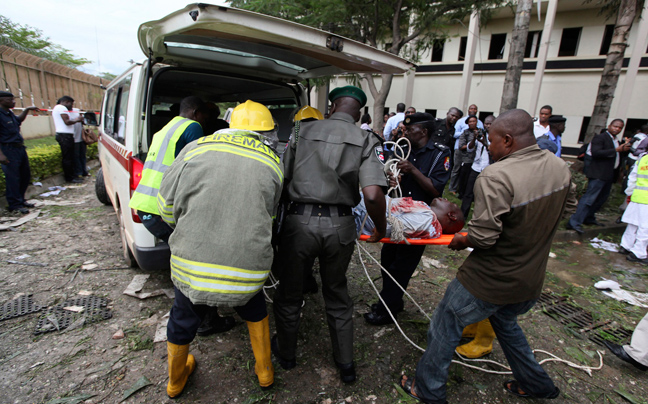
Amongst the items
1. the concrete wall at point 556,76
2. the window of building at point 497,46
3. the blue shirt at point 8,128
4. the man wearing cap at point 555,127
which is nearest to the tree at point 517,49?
the man wearing cap at point 555,127

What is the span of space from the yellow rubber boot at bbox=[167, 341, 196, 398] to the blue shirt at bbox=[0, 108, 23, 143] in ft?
17.2

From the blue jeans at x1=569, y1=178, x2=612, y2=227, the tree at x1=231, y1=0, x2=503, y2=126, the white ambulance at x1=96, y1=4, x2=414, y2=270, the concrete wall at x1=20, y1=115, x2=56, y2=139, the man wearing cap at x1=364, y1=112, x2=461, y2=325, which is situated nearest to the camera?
the white ambulance at x1=96, y1=4, x2=414, y2=270

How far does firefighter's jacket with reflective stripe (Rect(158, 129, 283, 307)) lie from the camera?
5.64 feet

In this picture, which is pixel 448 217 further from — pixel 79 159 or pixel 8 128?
pixel 79 159

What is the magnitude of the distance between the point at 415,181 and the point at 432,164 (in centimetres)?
20

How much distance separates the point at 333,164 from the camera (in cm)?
209

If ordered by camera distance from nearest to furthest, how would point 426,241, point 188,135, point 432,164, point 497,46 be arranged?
point 426,241 < point 188,135 < point 432,164 < point 497,46

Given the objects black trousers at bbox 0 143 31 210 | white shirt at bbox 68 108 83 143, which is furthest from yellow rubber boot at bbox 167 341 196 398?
white shirt at bbox 68 108 83 143

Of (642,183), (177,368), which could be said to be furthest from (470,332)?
(642,183)

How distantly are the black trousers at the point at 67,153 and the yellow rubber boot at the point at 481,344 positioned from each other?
8328 mm

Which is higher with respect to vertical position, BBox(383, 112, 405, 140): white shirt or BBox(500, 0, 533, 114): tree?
BBox(500, 0, 533, 114): tree

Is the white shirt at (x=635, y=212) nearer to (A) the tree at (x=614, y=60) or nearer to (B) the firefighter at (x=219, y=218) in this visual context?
(A) the tree at (x=614, y=60)

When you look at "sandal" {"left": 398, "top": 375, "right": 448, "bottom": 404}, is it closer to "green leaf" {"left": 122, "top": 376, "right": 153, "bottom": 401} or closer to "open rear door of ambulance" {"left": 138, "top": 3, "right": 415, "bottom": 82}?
"green leaf" {"left": 122, "top": 376, "right": 153, "bottom": 401}

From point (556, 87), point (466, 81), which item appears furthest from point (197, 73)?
point (556, 87)
